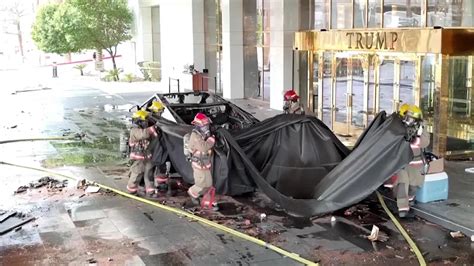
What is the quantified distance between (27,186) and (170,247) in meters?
4.40

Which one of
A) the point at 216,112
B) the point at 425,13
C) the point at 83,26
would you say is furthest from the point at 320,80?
the point at 83,26

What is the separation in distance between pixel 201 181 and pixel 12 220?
2798mm

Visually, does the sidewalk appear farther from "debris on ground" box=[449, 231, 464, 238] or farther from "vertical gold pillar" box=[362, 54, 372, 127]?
"vertical gold pillar" box=[362, 54, 372, 127]

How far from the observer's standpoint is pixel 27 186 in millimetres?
10805

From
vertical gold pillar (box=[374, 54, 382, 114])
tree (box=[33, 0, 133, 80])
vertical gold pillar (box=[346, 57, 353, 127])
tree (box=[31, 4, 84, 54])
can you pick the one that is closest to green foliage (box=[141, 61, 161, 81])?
tree (box=[33, 0, 133, 80])

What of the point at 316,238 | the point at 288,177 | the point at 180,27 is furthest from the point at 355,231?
the point at 180,27

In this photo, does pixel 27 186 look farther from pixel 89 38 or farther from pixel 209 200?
pixel 89 38

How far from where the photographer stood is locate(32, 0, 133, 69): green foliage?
35.4 meters

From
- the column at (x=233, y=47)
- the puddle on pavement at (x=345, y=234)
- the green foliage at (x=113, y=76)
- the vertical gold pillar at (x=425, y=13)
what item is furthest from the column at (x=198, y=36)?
the puddle on pavement at (x=345, y=234)

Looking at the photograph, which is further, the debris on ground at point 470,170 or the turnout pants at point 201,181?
the debris on ground at point 470,170

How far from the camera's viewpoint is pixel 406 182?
8.53m

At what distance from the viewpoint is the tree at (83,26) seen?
35.4m

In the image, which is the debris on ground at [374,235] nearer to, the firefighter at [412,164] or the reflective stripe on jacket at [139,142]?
the firefighter at [412,164]

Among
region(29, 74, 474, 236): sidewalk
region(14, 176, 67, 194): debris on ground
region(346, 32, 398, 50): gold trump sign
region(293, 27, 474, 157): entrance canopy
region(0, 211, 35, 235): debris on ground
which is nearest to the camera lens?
region(29, 74, 474, 236): sidewalk
